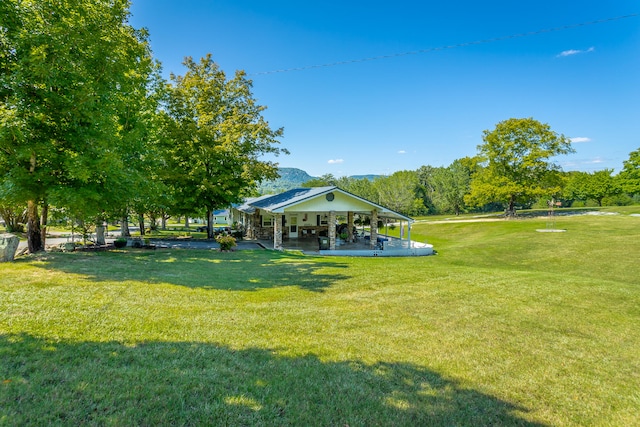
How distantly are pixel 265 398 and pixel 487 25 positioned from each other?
767 inches

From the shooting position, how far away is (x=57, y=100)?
1066 centimetres

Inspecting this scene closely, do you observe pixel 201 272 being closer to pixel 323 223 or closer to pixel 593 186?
pixel 323 223

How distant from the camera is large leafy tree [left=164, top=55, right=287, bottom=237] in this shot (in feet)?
71.6

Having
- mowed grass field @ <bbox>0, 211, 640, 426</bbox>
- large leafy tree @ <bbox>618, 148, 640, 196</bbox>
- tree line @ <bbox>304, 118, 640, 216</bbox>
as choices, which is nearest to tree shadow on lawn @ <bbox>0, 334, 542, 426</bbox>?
mowed grass field @ <bbox>0, 211, 640, 426</bbox>

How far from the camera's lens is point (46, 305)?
5.91m

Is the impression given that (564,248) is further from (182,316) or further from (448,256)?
(182,316)

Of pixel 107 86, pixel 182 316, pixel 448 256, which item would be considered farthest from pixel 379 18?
pixel 182 316

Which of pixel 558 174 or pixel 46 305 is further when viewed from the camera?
pixel 558 174

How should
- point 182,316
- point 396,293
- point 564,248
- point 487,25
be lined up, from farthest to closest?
point 564,248, point 487,25, point 396,293, point 182,316

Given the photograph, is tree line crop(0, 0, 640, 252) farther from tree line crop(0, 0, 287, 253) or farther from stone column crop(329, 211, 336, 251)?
stone column crop(329, 211, 336, 251)

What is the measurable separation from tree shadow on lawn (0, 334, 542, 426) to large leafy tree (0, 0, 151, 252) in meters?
8.72

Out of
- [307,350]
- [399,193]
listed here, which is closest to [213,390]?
[307,350]

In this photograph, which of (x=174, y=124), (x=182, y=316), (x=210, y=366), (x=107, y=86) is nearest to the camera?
(x=210, y=366)

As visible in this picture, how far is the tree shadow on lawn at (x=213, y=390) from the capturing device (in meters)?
3.08
